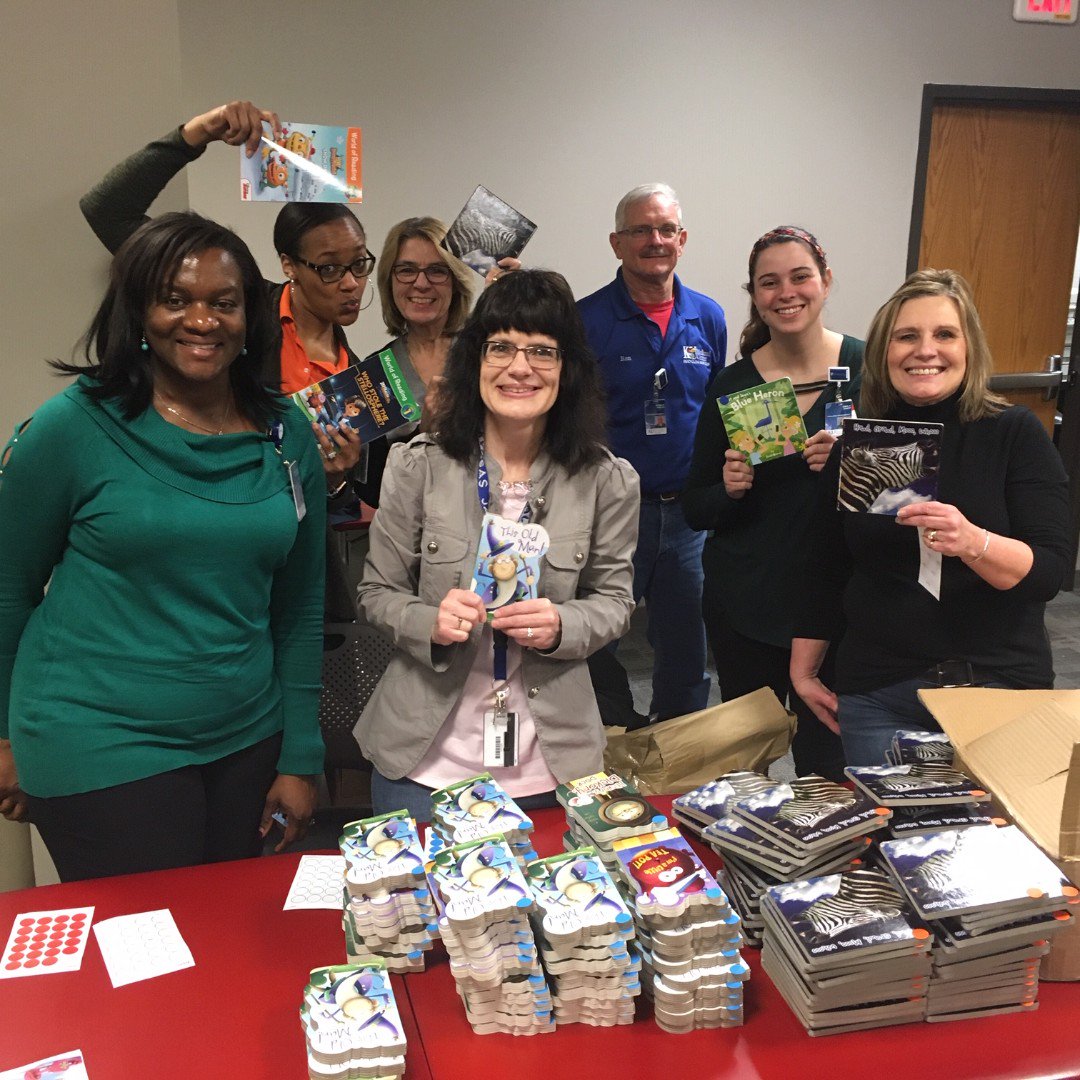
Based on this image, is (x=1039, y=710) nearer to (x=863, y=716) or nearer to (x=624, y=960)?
(x=863, y=716)

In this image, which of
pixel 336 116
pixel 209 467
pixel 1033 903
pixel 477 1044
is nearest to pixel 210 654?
pixel 209 467

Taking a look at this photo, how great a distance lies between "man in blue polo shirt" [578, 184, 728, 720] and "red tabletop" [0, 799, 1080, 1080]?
2.07 meters

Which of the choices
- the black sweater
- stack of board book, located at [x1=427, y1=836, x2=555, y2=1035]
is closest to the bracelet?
the black sweater

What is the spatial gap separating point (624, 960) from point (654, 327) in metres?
2.44

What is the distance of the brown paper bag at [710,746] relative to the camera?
2492 mm

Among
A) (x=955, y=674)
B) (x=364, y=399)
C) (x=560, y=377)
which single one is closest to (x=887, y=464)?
(x=955, y=674)

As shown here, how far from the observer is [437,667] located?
5.79 ft

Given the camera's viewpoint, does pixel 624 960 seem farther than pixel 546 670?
No

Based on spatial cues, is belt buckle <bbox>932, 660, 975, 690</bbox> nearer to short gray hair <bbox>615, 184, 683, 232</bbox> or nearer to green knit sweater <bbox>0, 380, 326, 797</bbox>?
green knit sweater <bbox>0, 380, 326, 797</bbox>

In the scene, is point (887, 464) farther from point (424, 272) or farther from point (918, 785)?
point (424, 272)

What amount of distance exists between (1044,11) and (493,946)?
5560 millimetres

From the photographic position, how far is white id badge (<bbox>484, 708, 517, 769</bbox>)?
5.87ft

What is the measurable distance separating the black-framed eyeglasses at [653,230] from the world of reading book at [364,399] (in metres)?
1.33

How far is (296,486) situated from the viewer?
1787 mm
